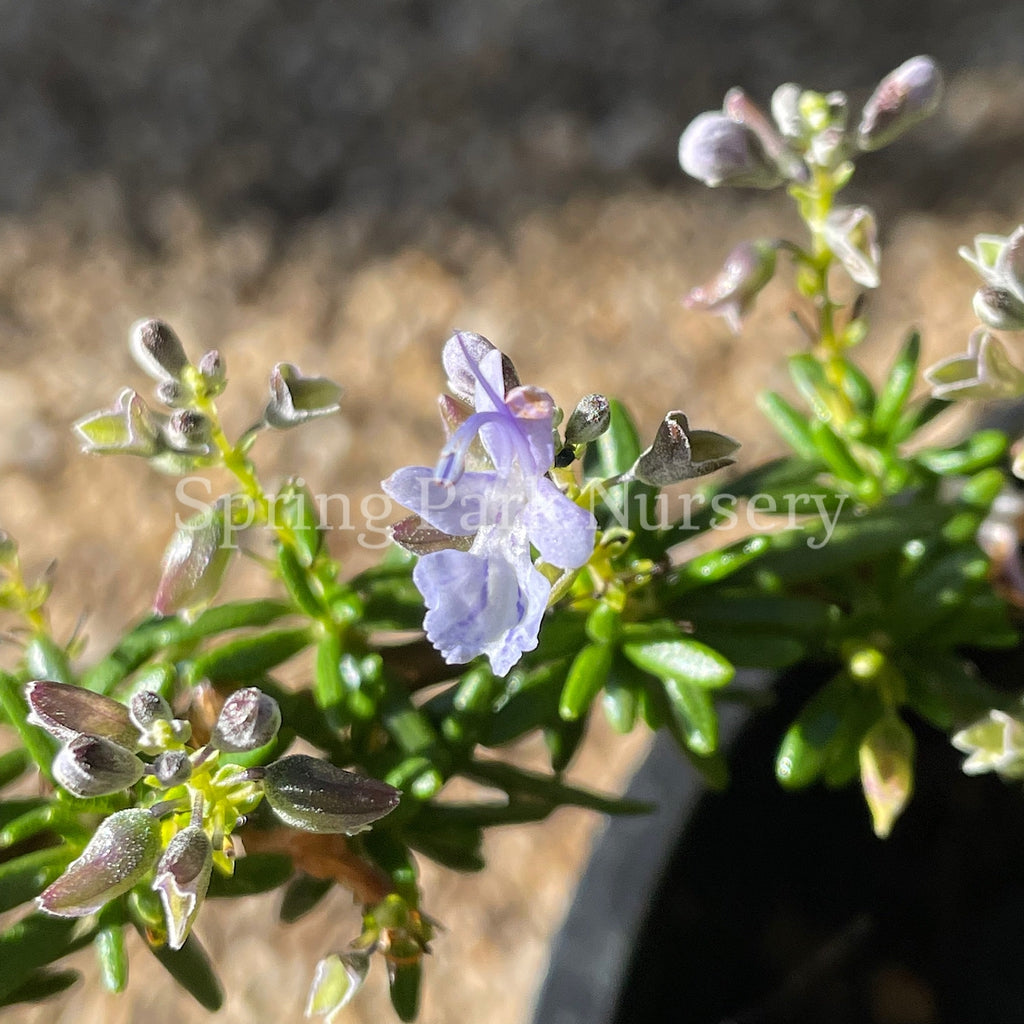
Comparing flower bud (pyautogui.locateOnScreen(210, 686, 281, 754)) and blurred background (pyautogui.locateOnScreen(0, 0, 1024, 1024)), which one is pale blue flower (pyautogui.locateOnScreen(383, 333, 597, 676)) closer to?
flower bud (pyautogui.locateOnScreen(210, 686, 281, 754))

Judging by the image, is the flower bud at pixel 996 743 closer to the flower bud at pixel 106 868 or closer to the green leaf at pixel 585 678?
the green leaf at pixel 585 678

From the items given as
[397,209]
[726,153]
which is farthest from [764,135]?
[397,209]

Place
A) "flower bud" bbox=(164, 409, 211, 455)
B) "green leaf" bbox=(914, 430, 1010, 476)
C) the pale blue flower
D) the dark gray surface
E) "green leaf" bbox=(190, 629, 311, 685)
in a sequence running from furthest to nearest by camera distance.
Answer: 1. the dark gray surface
2. "green leaf" bbox=(914, 430, 1010, 476)
3. "green leaf" bbox=(190, 629, 311, 685)
4. "flower bud" bbox=(164, 409, 211, 455)
5. the pale blue flower

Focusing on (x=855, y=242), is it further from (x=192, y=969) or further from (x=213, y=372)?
(x=192, y=969)

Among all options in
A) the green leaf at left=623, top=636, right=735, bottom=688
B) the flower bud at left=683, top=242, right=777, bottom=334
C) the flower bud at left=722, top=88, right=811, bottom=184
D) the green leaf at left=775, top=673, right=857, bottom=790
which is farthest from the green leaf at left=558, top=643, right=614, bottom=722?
the flower bud at left=722, top=88, right=811, bottom=184

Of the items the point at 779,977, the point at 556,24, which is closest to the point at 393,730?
the point at 779,977

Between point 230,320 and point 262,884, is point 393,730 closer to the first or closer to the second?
point 262,884
